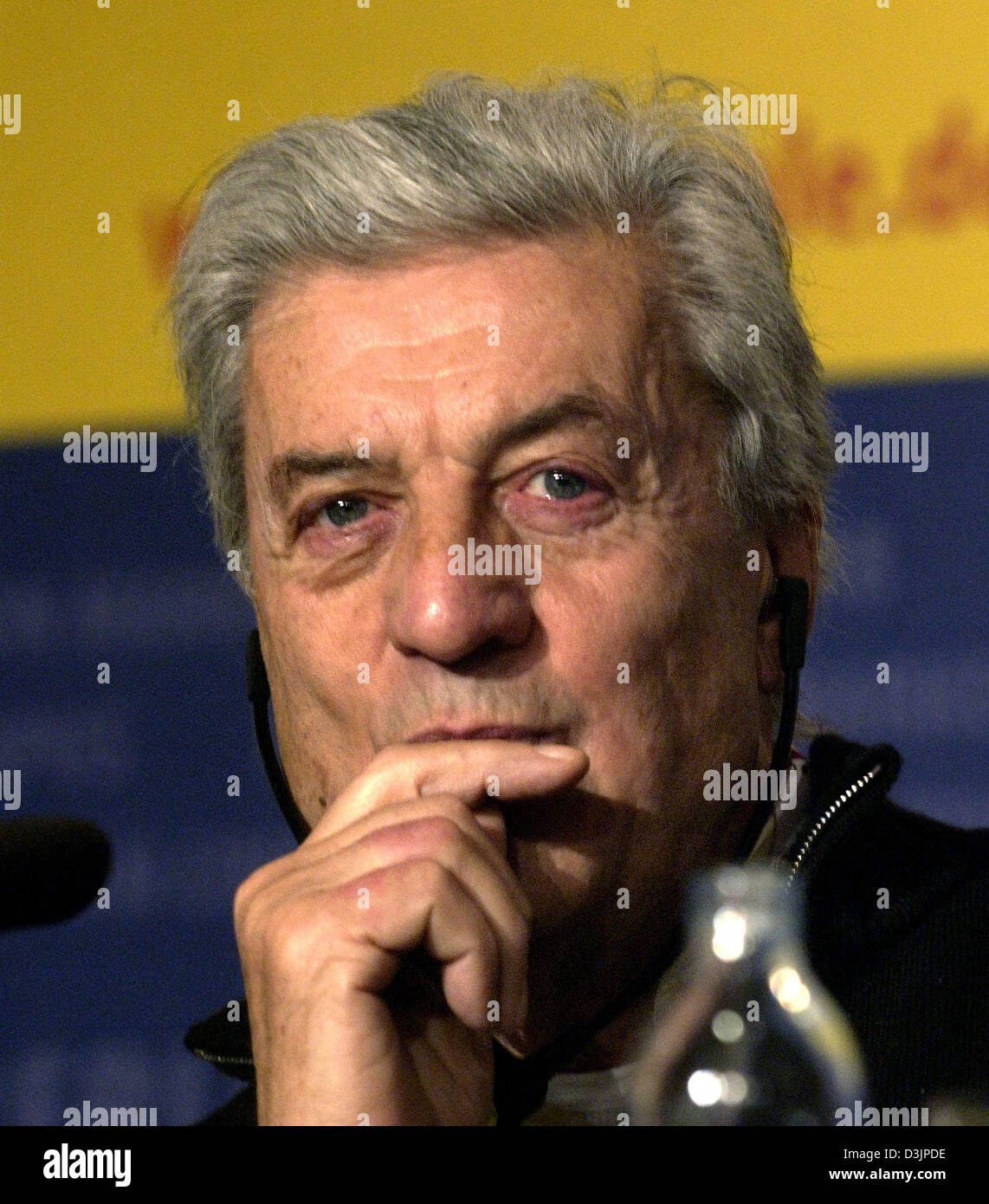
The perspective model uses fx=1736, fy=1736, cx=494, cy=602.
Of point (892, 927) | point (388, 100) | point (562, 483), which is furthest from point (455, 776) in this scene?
point (388, 100)

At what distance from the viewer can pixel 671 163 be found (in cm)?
178

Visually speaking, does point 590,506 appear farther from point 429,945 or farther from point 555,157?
point 429,945

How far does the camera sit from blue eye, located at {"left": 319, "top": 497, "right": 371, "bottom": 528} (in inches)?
65.0

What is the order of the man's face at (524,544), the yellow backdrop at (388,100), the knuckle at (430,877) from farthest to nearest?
the yellow backdrop at (388,100) < the man's face at (524,544) < the knuckle at (430,877)

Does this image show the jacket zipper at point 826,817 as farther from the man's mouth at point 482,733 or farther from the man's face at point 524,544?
the man's mouth at point 482,733

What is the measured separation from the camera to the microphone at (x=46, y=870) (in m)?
1.14

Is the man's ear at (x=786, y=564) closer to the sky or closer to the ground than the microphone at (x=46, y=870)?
closer to the sky

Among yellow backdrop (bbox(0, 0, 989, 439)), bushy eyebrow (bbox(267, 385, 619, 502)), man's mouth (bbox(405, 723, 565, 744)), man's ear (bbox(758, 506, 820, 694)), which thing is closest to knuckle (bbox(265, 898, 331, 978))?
man's mouth (bbox(405, 723, 565, 744))

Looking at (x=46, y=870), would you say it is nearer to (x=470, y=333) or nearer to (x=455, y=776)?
(x=455, y=776)

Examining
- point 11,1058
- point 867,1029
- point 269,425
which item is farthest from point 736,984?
point 11,1058

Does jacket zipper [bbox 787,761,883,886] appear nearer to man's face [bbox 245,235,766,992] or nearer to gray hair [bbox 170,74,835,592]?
man's face [bbox 245,235,766,992]

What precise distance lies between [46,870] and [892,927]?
87 cm

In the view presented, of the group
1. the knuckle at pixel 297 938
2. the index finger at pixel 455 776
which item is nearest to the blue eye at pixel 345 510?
the index finger at pixel 455 776
